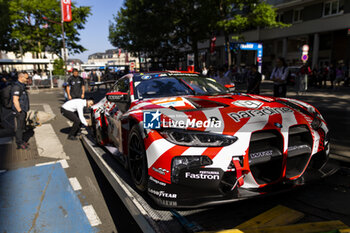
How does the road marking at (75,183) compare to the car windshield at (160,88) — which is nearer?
the car windshield at (160,88)

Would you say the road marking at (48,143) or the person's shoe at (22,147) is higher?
the person's shoe at (22,147)

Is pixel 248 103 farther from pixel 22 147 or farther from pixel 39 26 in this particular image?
pixel 39 26

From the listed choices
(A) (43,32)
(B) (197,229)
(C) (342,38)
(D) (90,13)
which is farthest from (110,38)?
(B) (197,229)

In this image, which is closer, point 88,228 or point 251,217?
point 251,217

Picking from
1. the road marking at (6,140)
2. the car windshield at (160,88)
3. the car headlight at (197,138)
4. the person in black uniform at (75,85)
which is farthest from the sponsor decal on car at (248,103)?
the person in black uniform at (75,85)

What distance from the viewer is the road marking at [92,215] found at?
10.0ft

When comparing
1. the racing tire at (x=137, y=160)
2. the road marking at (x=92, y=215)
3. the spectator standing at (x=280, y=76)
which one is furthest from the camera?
the spectator standing at (x=280, y=76)

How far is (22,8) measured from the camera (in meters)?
30.7

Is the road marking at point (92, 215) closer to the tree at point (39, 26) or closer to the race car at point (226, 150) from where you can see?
the race car at point (226, 150)

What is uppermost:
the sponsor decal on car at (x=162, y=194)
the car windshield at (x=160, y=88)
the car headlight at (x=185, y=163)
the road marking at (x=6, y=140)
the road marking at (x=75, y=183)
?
the car windshield at (x=160, y=88)

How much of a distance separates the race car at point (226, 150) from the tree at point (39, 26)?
32539 millimetres

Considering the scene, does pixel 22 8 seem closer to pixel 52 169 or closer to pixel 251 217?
pixel 52 169

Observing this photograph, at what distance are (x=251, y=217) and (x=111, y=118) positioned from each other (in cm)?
269

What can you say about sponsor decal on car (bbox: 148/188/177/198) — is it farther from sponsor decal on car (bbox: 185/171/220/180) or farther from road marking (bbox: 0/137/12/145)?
road marking (bbox: 0/137/12/145)
